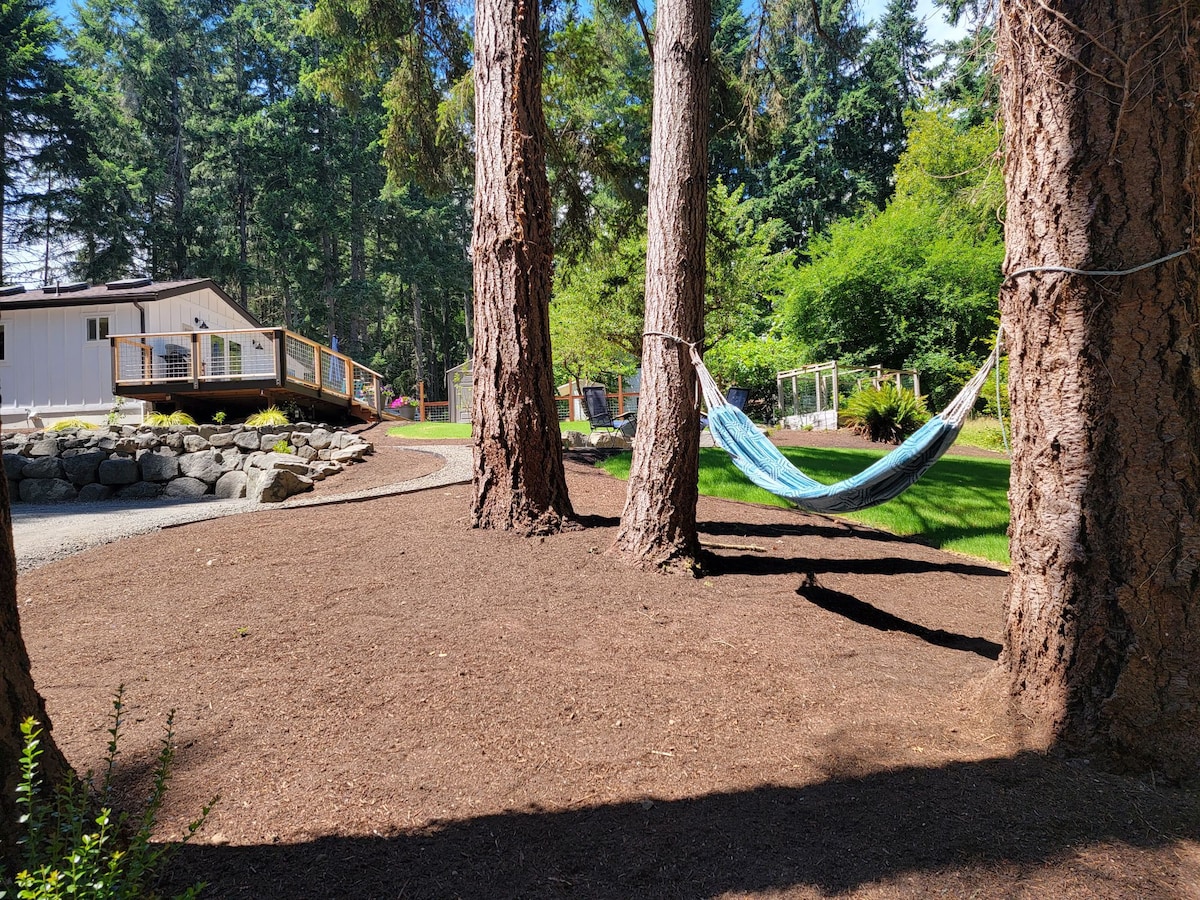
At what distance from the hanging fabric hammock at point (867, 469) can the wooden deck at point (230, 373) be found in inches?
370

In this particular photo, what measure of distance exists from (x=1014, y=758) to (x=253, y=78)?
33984 millimetres

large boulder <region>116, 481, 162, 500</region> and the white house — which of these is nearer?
large boulder <region>116, 481, 162, 500</region>

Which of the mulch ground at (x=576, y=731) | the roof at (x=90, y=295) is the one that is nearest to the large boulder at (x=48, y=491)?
the mulch ground at (x=576, y=731)

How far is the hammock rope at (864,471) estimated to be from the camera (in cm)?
294

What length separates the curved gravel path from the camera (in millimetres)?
5166

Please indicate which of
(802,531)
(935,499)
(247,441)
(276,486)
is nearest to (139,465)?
(247,441)

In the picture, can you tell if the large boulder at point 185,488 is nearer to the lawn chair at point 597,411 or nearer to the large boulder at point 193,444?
the large boulder at point 193,444

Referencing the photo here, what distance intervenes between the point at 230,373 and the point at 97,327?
4519 mm

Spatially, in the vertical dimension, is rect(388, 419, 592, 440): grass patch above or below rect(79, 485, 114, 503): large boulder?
above

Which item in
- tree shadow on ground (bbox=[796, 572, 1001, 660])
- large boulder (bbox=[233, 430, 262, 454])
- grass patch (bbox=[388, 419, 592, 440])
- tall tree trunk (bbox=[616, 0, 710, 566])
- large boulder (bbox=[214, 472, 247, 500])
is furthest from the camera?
grass patch (bbox=[388, 419, 592, 440])

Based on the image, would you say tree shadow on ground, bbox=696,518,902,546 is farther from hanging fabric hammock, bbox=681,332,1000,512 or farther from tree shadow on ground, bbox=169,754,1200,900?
tree shadow on ground, bbox=169,754,1200,900

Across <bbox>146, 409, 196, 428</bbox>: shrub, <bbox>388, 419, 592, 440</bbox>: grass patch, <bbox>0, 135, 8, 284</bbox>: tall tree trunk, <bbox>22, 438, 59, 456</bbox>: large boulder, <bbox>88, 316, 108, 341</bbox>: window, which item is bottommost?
<bbox>22, 438, 59, 456</bbox>: large boulder

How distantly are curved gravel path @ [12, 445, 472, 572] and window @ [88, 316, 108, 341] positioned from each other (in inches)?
278

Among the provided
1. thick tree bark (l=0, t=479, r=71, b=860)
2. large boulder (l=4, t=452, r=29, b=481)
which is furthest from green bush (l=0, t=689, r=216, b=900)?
large boulder (l=4, t=452, r=29, b=481)
